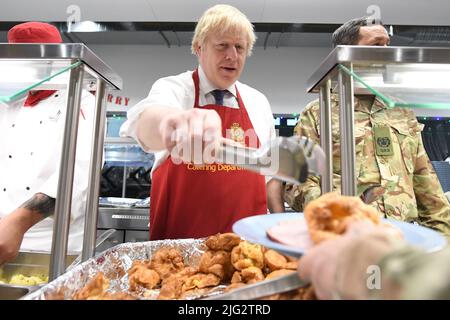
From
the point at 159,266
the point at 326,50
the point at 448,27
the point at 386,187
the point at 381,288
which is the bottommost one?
the point at 159,266

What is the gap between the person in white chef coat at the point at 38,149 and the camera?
5.21 feet

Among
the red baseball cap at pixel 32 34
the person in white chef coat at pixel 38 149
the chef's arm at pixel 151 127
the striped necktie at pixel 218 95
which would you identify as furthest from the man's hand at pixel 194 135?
the red baseball cap at pixel 32 34

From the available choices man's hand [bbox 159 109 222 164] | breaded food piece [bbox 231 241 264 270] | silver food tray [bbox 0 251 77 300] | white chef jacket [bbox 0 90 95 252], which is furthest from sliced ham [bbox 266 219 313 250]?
white chef jacket [bbox 0 90 95 252]

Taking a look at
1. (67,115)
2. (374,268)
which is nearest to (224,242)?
(67,115)

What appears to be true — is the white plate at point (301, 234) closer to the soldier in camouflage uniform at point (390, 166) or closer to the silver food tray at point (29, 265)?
the soldier in camouflage uniform at point (390, 166)

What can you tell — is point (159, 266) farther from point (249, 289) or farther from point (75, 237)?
point (75, 237)

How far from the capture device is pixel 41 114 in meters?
1.86

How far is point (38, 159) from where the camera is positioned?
179cm

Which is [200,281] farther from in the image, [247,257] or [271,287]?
[271,287]

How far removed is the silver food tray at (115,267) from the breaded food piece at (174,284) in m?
0.03

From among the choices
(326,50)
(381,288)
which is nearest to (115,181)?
(326,50)

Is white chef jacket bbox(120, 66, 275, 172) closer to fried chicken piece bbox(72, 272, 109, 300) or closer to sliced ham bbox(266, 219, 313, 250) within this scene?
fried chicken piece bbox(72, 272, 109, 300)

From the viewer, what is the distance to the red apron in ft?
4.82
